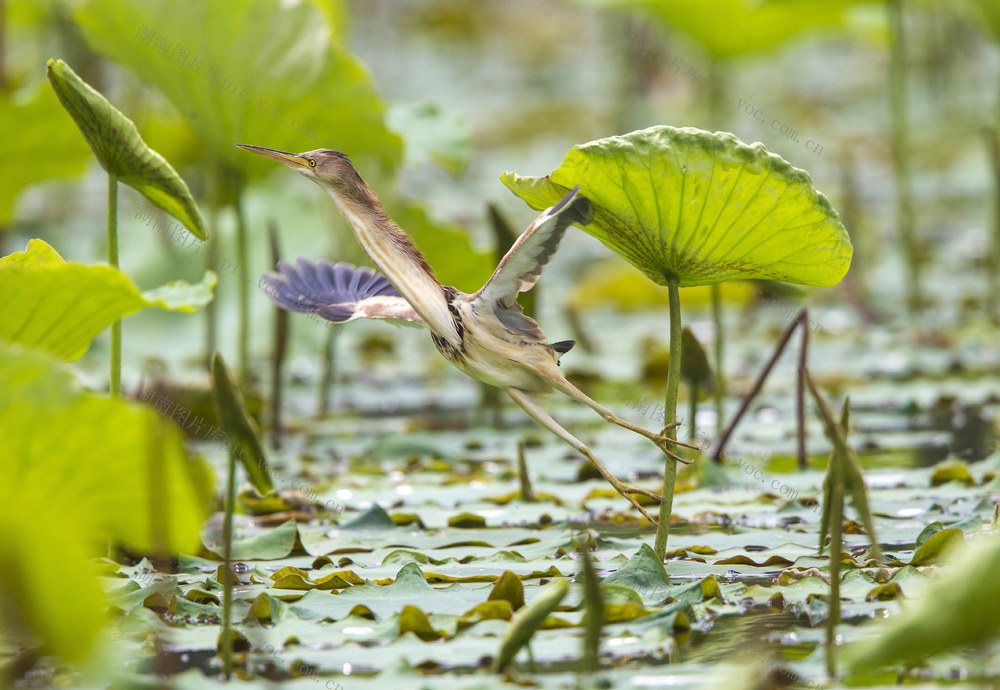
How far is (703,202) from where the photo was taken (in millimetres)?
1871

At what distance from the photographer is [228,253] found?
521 centimetres

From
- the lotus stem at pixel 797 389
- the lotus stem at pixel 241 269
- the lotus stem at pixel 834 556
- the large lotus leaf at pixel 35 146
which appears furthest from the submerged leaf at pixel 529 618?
the large lotus leaf at pixel 35 146

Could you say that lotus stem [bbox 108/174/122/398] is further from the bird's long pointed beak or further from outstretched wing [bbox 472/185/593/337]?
outstretched wing [bbox 472/185/593/337]

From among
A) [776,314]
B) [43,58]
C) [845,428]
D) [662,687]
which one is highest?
[43,58]

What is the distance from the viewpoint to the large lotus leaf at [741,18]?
206 inches

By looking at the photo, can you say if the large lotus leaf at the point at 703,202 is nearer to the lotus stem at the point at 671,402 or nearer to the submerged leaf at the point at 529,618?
the lotus stem at the point at 671,402

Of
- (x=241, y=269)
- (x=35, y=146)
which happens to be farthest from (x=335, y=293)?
(x=35, y=146)

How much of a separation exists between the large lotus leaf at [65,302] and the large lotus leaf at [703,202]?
0.66m

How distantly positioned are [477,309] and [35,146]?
2.26 m

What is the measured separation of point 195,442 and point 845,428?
2.61 meters

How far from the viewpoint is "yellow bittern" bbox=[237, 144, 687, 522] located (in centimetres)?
196

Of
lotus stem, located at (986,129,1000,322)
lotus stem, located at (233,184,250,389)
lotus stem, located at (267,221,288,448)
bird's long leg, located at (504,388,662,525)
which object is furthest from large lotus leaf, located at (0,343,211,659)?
lotus stem, located at (986,129,1000,322)

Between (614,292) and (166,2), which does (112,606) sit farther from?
(614,292)

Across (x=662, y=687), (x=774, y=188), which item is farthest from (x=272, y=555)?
(x=774, y=188)
